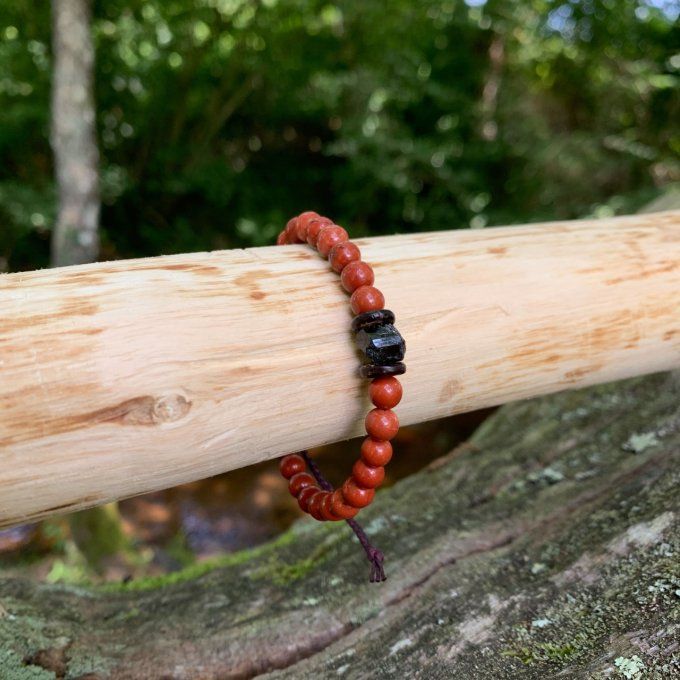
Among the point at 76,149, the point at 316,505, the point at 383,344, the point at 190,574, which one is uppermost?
the point at 383,344

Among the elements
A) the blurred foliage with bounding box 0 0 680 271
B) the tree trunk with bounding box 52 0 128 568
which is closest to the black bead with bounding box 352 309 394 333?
the tree trunk with bounding box 52 0 128 568

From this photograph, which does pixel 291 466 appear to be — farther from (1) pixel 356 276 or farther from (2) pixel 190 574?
(2) pixel 190 574

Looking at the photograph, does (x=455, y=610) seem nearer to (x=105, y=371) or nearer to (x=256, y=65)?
(x=105, y=371)

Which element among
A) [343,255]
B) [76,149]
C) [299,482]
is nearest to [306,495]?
[299,482]

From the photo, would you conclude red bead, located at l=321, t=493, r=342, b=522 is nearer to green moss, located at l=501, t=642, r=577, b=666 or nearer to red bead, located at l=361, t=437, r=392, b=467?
red bead, located at l=361, t=437, r=392, b=467

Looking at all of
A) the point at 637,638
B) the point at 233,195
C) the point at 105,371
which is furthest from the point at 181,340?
the point at 233,195

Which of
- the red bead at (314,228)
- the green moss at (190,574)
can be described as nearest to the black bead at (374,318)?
the red bead at (314,228)

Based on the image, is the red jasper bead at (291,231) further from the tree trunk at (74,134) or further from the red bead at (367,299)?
the tree trunk at (74,134)
